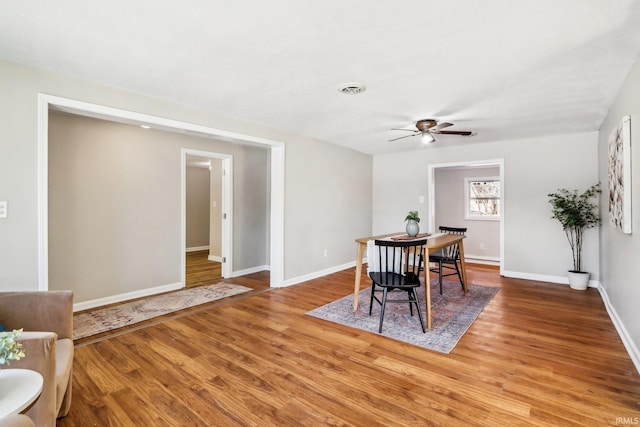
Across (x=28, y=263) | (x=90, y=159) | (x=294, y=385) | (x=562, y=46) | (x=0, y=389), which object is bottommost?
(x=294, y=385)

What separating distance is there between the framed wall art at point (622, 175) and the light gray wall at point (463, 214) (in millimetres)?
4128

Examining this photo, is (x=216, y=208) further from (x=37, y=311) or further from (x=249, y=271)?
(x=37, y=311)

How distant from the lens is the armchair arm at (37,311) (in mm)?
1857

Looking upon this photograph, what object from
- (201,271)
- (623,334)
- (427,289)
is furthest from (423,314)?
(201,271)

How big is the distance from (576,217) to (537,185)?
0.74m

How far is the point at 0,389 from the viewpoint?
113 cm

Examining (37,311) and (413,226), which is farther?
(413,226)

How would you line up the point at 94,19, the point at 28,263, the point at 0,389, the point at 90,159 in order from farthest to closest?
the point at 90,159 < the point at 28,263 < the point at 94,19 < the point at 0,389

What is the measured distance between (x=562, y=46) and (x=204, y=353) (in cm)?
344

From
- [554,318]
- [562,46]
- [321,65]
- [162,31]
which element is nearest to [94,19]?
[162,31]

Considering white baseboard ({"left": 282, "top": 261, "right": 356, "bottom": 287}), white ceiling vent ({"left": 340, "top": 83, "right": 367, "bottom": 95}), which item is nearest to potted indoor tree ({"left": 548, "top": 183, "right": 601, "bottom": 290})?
white baseboard ({"left": 282, "top": 261, "right": 356, "bottom": 287})

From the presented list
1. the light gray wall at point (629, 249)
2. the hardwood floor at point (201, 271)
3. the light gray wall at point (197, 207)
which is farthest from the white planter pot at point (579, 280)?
the light gray wall at point (197, 207)

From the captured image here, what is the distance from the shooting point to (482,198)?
286 inches

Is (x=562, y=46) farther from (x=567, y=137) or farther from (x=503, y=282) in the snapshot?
(x=503, y=282)
